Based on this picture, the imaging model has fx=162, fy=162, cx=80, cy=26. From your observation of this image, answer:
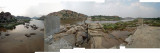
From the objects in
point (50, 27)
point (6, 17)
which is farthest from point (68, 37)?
point (6, 17)

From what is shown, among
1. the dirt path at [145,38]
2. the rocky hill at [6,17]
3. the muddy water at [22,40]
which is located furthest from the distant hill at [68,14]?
the dirt path at [145,38]

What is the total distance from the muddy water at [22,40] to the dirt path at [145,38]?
189 centimetres

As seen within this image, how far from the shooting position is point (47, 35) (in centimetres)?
344

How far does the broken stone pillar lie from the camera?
3439 mm

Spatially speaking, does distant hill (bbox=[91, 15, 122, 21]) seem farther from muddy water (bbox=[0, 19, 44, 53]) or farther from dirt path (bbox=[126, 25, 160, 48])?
muddy water (bbox=[0, 19, 44, 53])

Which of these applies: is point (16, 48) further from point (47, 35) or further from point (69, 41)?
point (69, 41)

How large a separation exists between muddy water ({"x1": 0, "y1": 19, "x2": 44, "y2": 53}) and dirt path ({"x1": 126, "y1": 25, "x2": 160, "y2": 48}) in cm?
189

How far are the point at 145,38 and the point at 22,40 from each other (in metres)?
2.62

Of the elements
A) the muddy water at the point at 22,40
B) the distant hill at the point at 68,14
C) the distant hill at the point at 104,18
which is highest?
the distant hill at the point at 68,14

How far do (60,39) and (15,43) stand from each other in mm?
957

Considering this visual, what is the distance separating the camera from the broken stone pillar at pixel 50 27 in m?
3.44

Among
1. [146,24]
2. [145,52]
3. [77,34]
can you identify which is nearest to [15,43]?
[77,34]

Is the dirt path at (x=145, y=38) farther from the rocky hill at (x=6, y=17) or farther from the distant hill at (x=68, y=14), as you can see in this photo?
the rocky hill at (x=6, y=17)

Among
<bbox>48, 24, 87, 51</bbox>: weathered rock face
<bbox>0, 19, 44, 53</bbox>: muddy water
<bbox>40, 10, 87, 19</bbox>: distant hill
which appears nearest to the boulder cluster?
<bbox>48, 24, 87, 51</bbox>: weathered rock face
